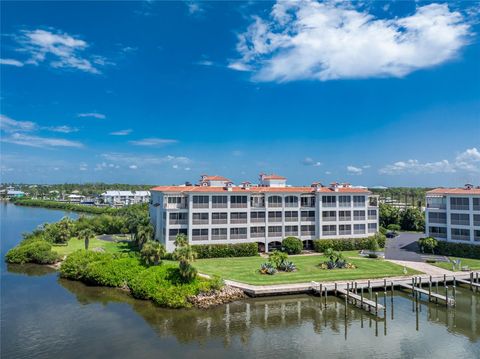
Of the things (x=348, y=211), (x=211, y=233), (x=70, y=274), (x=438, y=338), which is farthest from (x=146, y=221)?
(x=438, y=338)

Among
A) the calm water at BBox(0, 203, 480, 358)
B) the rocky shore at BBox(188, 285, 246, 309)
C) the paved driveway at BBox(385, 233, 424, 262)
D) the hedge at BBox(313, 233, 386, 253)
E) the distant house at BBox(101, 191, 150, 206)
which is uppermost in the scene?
the distant house at BBox(101, 191, 150, 206)

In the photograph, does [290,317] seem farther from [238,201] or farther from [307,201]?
[307,201]

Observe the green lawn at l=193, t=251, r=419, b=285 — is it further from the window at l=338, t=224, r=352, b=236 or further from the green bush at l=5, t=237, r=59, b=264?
the green bush at l=5, t=237, r=59, b=264

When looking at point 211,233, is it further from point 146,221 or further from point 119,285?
point 119,285

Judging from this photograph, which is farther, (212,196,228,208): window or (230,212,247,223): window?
(230,212,247,223): window

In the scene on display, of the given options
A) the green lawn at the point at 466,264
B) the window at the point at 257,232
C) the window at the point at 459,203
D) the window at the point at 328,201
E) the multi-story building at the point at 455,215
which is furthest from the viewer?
the window at the point at 328,201

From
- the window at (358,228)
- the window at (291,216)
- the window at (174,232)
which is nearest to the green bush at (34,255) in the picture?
the window at (174,232)

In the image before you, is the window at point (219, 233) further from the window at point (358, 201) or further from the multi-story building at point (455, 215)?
the multi-story building at point (455, 215)

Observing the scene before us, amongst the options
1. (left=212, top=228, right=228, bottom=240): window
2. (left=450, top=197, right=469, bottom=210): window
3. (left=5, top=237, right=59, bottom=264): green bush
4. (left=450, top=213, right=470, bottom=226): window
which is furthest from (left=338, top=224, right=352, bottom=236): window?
(left=5, top=237, right=59, bottom=264): green bush
